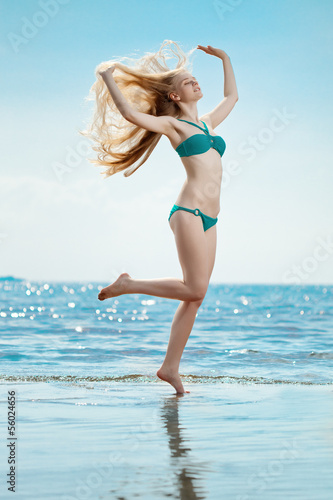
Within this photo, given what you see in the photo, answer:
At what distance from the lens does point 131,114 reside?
413 centimetres

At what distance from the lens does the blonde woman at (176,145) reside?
4.29 metres

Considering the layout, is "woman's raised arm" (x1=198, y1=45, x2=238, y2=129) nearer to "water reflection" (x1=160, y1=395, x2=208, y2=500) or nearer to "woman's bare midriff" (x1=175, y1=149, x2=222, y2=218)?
"woman's bare midriff" (x1=175, y1=149, x2=222, y2=218)

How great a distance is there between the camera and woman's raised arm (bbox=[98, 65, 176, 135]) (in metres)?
4.12

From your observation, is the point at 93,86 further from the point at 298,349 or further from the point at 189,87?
the point at 298,349

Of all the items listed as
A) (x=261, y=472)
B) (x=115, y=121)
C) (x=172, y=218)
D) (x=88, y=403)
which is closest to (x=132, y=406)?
(x=88, y=403)

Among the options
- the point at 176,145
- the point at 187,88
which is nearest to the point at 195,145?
the point at 176,145

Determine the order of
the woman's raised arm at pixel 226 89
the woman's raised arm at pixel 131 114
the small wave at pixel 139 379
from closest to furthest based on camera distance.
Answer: the woman's raised arm at pixel 131 114
the woman's raised arm at pixel 226 89
the small wave at pixel 139 379

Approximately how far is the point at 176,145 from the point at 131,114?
47cm

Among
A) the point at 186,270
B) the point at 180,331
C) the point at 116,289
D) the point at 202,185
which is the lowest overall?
the point at 180,331

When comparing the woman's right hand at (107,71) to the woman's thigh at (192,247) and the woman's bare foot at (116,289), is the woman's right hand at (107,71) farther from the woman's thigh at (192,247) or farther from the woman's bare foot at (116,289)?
the woman's bare foot at (116,289)

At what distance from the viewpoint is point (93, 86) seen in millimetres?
4715
